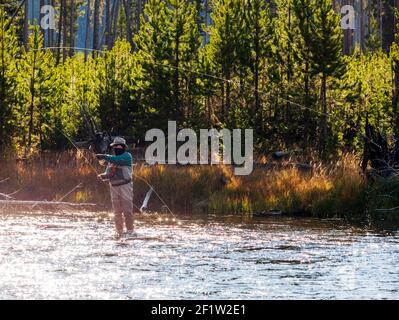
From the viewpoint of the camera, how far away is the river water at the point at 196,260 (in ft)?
45.9

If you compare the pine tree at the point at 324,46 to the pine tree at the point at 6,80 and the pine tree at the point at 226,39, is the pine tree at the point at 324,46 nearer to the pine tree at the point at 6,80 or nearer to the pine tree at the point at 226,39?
the pine tree at the point at 226,39

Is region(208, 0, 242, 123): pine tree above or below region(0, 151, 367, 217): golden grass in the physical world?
above

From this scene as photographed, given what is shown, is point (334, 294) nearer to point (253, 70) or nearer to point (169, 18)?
point (253, 70)

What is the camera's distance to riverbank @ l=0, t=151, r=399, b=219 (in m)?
25.9

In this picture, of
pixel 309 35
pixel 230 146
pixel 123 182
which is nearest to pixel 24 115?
pixel 230 146

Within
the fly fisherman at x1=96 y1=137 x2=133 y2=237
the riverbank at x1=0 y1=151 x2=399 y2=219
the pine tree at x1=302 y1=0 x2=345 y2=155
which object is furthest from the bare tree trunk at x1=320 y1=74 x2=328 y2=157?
the fly fisherman at x1=96 y1=137 x2=133 y2=237

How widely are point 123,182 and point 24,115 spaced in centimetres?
1724

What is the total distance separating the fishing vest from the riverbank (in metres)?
5.16

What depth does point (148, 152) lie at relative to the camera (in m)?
37.3

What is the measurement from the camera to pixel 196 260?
1692 cm

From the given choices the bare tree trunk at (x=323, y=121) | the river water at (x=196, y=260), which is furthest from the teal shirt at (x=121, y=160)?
the bare tree trunk at (x=323, y=121)

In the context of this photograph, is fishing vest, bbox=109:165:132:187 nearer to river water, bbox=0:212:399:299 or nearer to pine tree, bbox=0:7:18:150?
river water, bbox=0:212:399:299

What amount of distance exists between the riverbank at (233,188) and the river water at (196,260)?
2550mm

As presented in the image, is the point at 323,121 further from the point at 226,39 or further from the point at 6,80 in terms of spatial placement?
the point at 6,80
